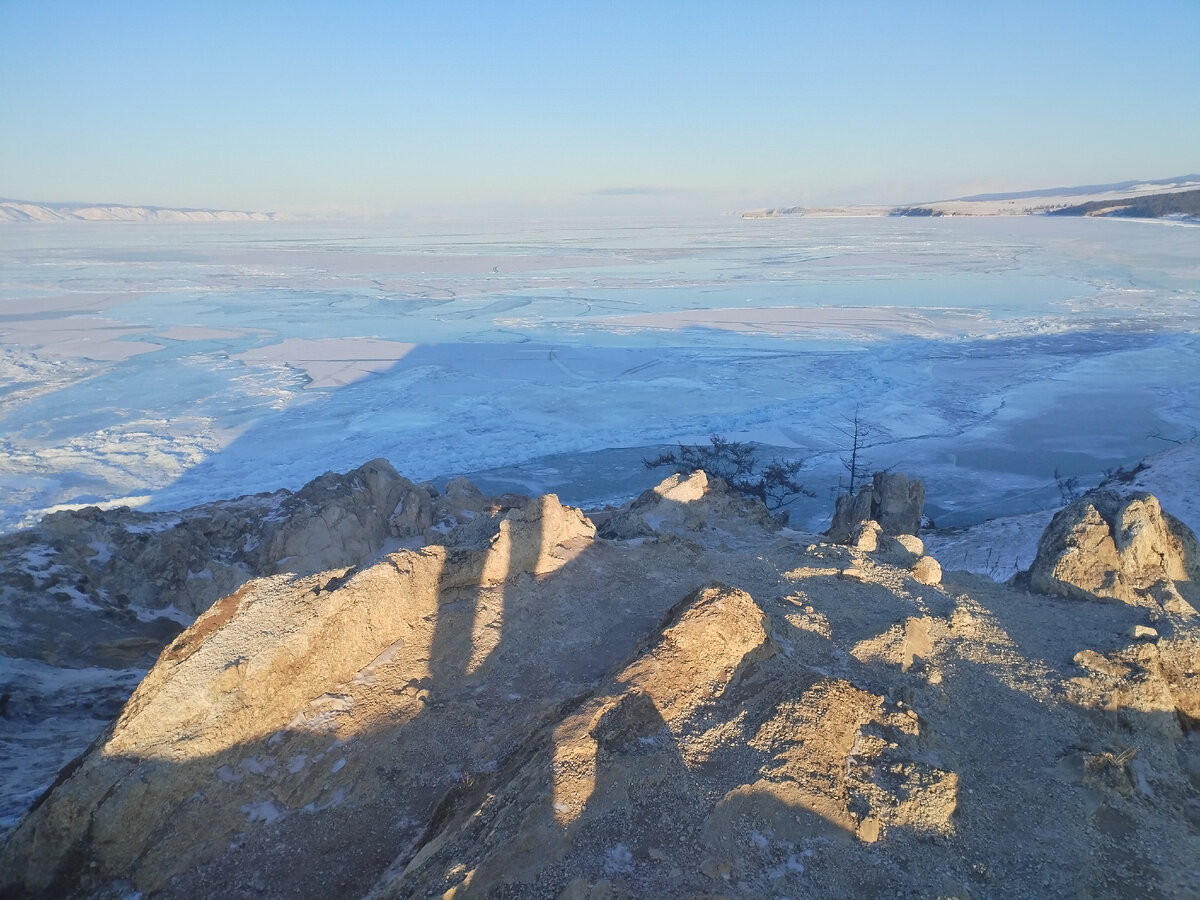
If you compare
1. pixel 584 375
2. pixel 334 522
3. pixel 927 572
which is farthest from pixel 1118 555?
pixel 584 375

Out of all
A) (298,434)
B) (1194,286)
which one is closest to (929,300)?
(1194,286)

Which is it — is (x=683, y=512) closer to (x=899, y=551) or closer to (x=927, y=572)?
(x=899, y=551)

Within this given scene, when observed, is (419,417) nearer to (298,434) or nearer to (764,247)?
(298,434)

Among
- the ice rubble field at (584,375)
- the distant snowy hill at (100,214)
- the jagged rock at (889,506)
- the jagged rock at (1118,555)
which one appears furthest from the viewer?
the distant snowy hill at (100,214)

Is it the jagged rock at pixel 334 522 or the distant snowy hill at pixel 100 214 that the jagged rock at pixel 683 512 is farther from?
the distant snowy hill at pixel 100 214

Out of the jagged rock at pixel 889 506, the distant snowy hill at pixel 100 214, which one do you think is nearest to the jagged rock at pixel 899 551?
the jagged rock at pixel 889 506
